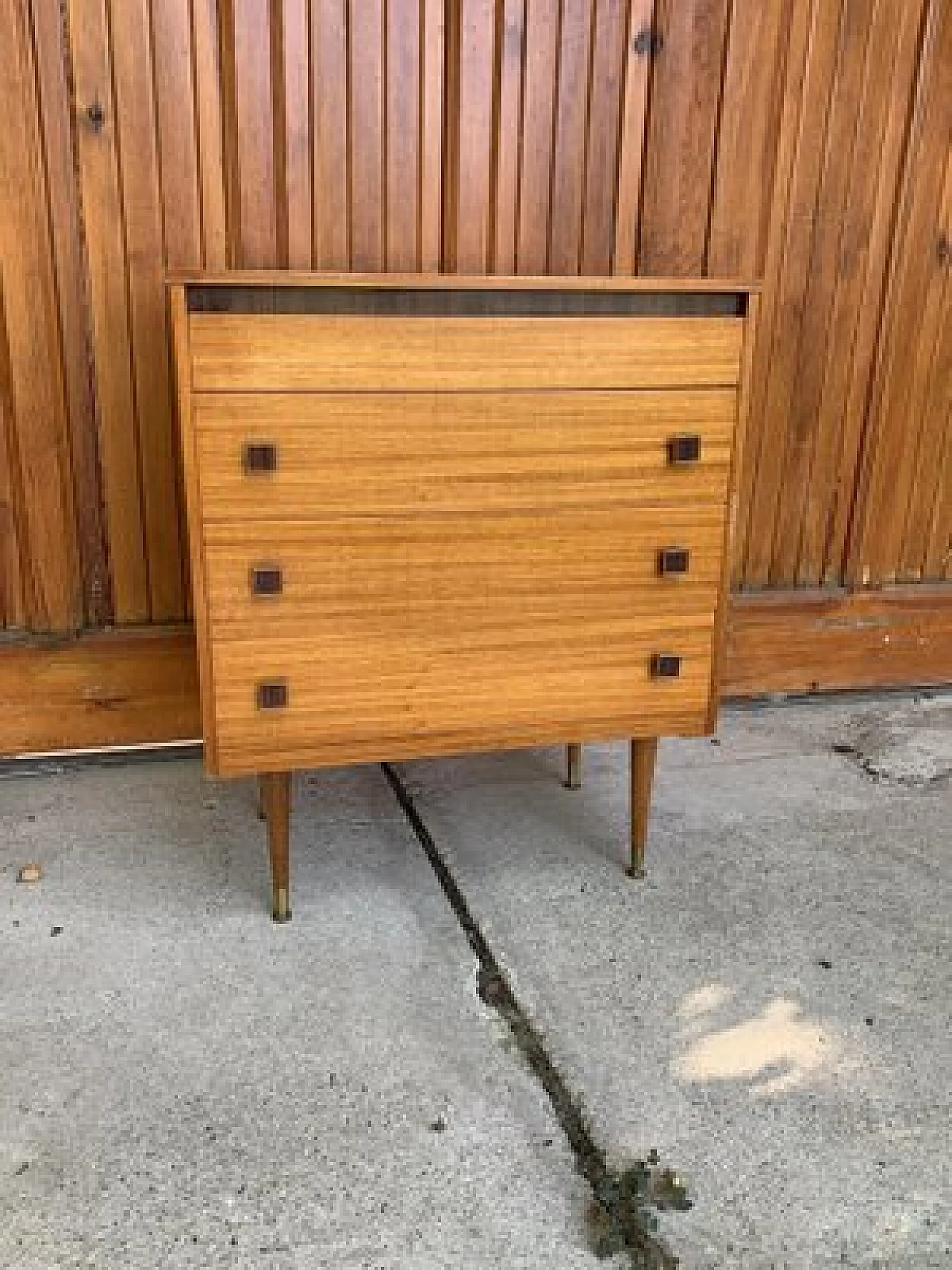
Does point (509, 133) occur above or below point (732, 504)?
above

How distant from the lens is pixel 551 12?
6.98 feet

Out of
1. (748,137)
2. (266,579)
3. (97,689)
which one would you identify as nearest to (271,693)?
(266,579)

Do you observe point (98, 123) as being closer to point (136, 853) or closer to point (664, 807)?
point (136, 853)

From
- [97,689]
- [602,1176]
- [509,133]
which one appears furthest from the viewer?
[97,689]

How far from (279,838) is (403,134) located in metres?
1.38

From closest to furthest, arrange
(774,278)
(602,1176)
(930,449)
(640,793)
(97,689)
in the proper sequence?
(602,1176) < (640,793) < (97,689) < (774,278) < (930,449)

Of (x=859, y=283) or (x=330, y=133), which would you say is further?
(x=859, y=283)

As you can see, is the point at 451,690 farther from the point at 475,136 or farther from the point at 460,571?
the point at 475,136

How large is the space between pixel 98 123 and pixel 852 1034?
202 cm

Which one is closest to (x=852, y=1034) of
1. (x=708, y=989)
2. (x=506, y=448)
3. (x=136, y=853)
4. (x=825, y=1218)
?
(x=708, y=989)

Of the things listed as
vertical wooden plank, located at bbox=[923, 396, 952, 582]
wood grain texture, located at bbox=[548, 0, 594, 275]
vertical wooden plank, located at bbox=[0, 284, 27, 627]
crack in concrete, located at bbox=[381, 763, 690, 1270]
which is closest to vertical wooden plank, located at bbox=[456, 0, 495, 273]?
wood grain texture, located at bbox=[548, 0, 594, 275]

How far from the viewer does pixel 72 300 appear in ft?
6.75

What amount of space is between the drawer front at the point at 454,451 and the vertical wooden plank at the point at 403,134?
0.75 meters

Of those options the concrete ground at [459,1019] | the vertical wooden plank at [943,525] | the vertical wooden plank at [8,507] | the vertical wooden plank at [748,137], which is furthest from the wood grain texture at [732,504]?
the vertical wooden plank at [8,507]
